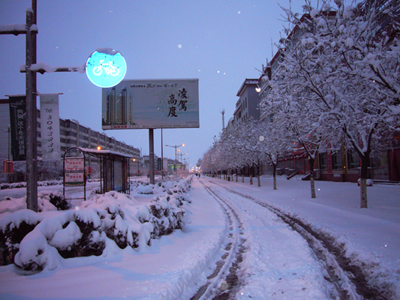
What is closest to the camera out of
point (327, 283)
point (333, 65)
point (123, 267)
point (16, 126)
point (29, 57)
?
point (327, 283)

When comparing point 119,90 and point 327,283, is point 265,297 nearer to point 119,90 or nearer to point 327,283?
point 327,283

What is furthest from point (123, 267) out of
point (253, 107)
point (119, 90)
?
point (253, 107)

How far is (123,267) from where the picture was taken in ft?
16.4

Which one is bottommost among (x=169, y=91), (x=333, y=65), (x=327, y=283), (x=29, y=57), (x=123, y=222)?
(x=327, y=283)

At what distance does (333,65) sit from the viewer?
927cm

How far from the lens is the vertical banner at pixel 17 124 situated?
249 inches

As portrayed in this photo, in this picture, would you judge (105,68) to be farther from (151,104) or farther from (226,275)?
(151,104)

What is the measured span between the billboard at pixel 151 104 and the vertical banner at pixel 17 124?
12.2 meters

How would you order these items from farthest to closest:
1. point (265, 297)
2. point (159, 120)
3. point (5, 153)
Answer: point (5, 153)
point (159, 120)
point (265, 297)

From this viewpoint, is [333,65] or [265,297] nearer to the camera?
[265,297]

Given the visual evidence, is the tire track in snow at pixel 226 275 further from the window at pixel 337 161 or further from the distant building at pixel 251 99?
the distant building at pixel 251 99

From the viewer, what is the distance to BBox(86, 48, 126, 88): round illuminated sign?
4.97 meters

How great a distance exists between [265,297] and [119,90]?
1884 cm

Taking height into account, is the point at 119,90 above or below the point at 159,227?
above
